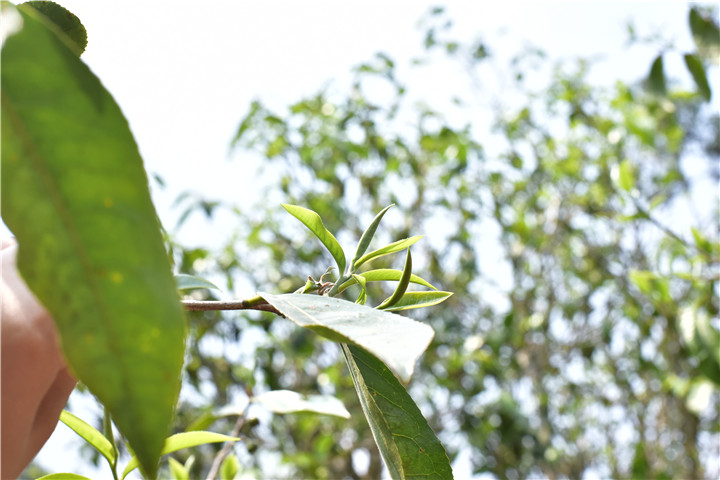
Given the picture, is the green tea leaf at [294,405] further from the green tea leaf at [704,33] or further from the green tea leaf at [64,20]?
the green tea leaf at [704,33]

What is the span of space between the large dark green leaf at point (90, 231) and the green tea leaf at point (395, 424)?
0.17 m

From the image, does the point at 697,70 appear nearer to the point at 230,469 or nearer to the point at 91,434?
the point at 230,469

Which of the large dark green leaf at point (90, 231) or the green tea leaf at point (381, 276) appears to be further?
the green tea leaf at point (381, 276)

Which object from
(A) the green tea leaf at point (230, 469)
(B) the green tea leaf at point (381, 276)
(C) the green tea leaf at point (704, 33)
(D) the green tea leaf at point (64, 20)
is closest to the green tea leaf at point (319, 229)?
(B) the green tea leaf at point (381, 276)

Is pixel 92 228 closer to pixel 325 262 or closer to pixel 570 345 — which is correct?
pixel 325 262

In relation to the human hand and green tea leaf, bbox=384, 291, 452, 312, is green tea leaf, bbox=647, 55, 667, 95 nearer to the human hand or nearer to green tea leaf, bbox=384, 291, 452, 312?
green tea leaf, bbox=384, 291, 452, 312

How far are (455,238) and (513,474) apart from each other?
3.11 feet

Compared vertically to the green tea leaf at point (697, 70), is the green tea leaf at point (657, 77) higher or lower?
lower

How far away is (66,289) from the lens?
161 mm

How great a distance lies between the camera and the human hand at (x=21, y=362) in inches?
8.0

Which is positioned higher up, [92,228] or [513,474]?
[92,228]

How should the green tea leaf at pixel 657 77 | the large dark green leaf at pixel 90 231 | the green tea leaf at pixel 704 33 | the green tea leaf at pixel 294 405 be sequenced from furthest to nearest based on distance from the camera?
the green tea leaf at pixel 657 77
the green tea leaf at pixel 704 33
the green tea leaf at pixel 294 405
the large dark green leaf at pixel 90 231

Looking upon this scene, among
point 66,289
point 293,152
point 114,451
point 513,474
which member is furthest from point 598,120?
point 66,289

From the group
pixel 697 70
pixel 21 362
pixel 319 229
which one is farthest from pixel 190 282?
pixel 697 70
